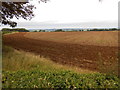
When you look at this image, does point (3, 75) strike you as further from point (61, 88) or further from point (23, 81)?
point (61, 88)

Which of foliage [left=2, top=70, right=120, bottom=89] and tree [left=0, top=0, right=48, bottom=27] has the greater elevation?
tree [left=0, top=0, right=48, bottom=27]

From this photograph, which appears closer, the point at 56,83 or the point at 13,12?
the point at 56,83

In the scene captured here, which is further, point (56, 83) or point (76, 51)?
point (76, 51)

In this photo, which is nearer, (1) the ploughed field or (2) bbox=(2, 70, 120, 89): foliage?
(2) bbox=(2, 70, 120, 89): foliage

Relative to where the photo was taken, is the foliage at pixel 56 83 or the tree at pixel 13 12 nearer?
the foliage at pixel 56 83

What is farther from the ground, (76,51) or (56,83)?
(56,83)

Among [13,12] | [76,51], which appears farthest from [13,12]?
[76,51]

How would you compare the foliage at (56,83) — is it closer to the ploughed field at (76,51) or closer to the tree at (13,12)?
the ploughed field at (76,51)

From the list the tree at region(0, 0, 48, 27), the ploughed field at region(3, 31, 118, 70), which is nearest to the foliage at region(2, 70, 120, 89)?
the ploughed field at region(3, 31, 118, 70)

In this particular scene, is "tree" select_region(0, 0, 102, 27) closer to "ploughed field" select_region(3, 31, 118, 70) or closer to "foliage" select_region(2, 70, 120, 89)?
"ploughed field" select_region(3, 31, 118, 70)

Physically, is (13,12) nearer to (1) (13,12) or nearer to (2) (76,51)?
(1) (13,12)

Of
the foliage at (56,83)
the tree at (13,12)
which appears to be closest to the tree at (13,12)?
the tree at (13,12)

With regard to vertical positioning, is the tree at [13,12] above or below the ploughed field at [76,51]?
above

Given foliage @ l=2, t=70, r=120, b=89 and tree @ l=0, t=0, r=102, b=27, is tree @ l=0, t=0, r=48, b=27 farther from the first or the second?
foliage @ l=2, t=70, r=120, b=89
